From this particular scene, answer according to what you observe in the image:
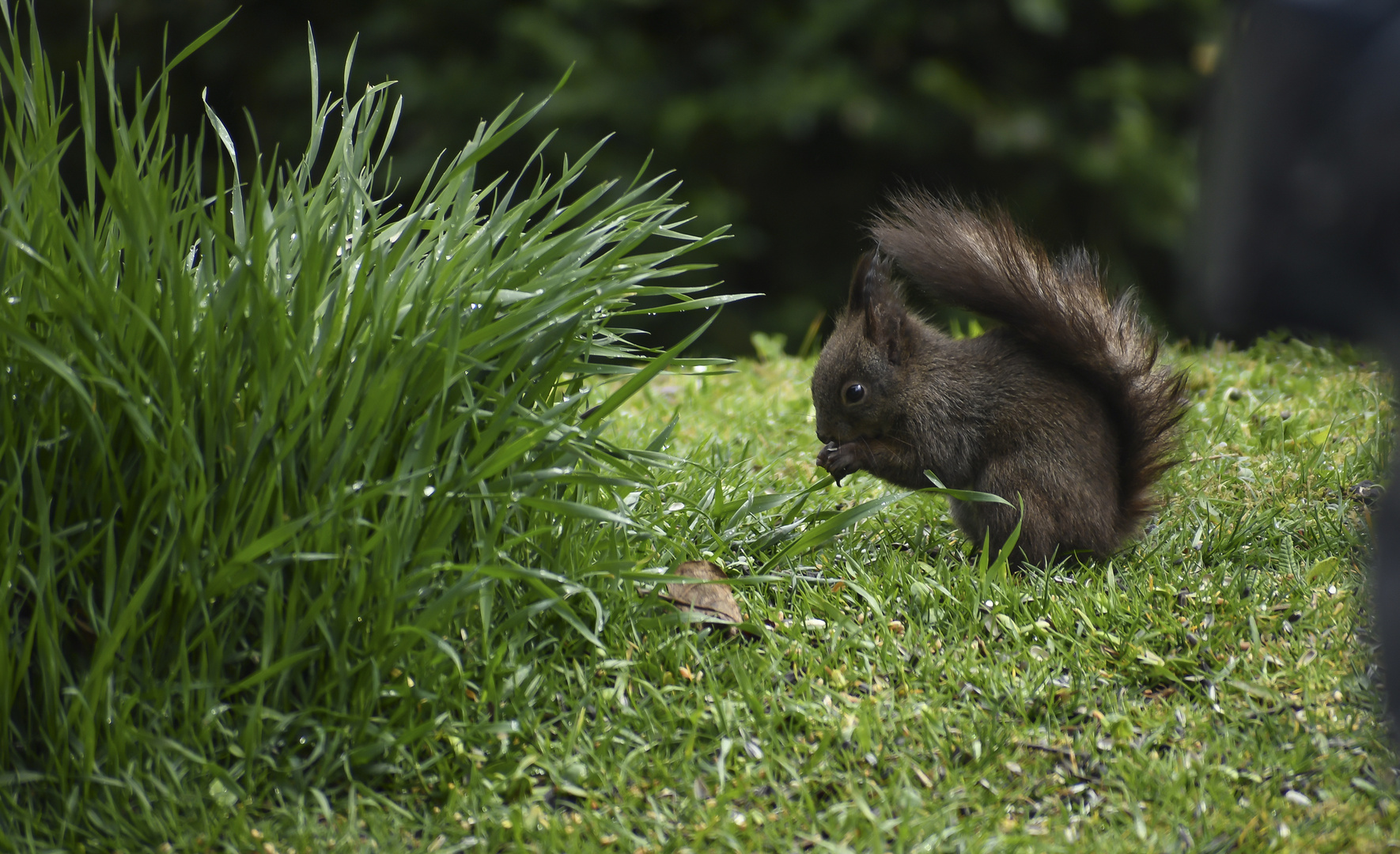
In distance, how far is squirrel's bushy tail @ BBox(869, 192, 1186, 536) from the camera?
8.77 feet

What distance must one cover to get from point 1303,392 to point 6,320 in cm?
364

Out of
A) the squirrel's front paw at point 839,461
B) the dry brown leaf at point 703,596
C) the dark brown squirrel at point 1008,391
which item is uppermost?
the dark brown squirrel at point 1008,391

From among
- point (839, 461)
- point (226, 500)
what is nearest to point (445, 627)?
point (226, 500)

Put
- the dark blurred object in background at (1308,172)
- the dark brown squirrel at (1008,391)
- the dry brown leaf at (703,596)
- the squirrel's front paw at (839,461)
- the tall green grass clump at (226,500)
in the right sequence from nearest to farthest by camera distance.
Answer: the dark blurred object in background at (1308,172) → the tall green grass clump at (226,500) → the dry brown leaf at (703,596) → the dark brown squirrel at (1008,391) → the squirrel's front paw at (839,461)

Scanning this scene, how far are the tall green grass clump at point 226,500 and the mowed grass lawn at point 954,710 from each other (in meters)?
0.16

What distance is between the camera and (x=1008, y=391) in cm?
271

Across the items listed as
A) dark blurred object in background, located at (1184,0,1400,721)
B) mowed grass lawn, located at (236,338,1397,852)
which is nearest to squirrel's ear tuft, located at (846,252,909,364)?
mowed grass lawn, located at (236,338,1397,852)

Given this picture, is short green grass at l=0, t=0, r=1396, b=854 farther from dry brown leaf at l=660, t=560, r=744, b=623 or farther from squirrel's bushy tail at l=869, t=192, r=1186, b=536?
squirrel's bushy tail at l=869, t=192, r=1186, b=536

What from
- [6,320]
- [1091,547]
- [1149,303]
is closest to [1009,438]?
[1091,547]

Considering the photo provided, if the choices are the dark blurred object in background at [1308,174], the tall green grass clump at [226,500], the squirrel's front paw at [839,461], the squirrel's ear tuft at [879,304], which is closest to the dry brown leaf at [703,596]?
the tall green grass clump at [226,500]

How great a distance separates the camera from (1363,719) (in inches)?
78.0

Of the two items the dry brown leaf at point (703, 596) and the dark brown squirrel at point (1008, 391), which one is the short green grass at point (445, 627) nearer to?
the dry brown leaf at point (703, 596)

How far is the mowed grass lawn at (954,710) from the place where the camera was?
69.7 inches

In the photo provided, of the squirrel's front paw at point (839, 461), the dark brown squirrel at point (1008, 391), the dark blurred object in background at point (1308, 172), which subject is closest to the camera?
the dark blurred object in background at point (1308, 172)
